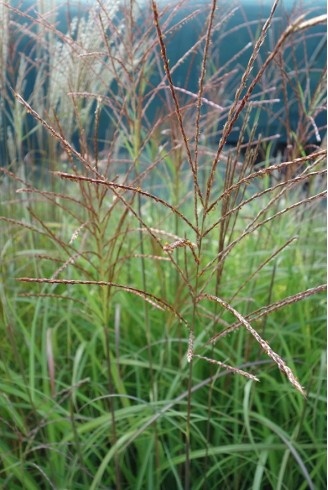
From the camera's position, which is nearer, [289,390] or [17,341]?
[289,390]

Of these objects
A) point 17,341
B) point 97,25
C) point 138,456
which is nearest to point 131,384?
point 138,456

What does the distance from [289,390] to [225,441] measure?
7.8 inches

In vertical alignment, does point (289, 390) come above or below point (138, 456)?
above

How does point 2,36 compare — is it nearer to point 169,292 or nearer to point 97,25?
point 97,25

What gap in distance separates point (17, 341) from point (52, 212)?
0.63 m

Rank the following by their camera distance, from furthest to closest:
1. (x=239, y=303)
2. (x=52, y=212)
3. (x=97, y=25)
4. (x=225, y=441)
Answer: (x=52, y=212) → (x=239, y=303) → (x=225, y=441) → (x=97, y=25)

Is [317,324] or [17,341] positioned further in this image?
[317,324]

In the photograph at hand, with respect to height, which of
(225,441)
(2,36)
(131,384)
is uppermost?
(2,36)

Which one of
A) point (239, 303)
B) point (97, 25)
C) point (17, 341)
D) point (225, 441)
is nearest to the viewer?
point (97, 25)

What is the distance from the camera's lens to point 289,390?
1392mm

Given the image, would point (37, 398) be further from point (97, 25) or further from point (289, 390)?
point (97, 25)

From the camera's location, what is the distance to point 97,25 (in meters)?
1.32

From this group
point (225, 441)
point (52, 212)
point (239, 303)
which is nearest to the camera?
point (225, 441)

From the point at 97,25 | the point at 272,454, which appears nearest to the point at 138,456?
the point at 272,454
